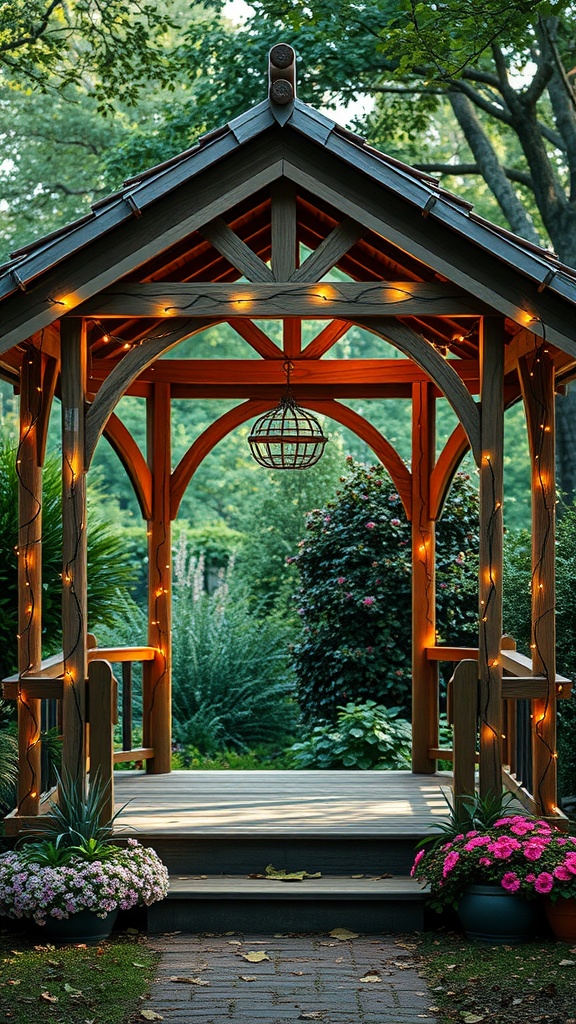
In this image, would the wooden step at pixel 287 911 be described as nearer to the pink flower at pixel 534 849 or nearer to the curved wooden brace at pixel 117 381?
the pink flower at pixel 534 849

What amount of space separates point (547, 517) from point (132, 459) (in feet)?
10.0

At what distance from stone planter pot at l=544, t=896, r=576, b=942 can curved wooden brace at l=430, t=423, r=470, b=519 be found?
296cm

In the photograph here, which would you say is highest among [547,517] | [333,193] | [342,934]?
[333,193]

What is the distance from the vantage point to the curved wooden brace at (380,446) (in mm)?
8148

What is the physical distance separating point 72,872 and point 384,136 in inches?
469

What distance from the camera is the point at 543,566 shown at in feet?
19.7

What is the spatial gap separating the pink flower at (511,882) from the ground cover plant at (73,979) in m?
1.59

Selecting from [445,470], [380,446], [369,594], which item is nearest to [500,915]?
[445,470]

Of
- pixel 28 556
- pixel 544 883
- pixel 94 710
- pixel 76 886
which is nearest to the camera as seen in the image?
pixel 544 883

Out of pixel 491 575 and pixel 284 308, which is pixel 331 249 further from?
pixel 491 575

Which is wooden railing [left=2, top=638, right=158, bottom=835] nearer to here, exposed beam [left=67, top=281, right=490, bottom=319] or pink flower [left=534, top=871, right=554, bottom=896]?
exposed beam [left=67, top=281, right=490, bottom=319]

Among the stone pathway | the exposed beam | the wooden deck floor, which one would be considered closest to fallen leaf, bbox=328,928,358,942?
the stone pathway

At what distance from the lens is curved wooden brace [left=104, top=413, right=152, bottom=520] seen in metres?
7.64

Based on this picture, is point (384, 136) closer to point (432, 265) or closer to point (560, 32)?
point (560, 32)
